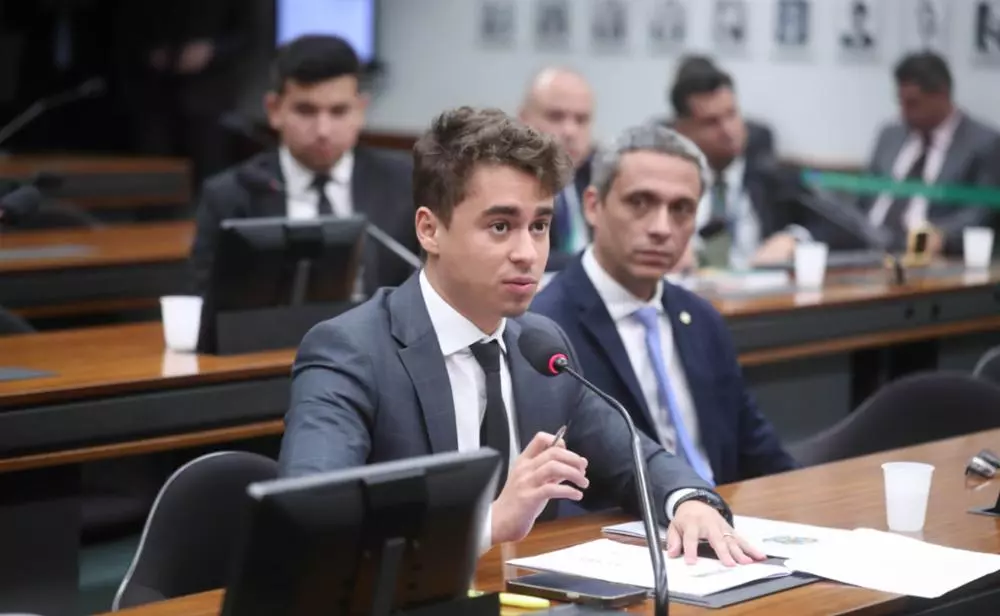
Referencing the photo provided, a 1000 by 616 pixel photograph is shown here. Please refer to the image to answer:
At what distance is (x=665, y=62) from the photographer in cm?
830

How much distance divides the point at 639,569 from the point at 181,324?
70.3 inches

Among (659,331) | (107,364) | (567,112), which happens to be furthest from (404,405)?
(567,112)

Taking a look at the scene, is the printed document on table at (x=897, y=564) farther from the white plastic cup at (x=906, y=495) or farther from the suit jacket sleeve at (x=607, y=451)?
the suit jacket sleeve at (x=607, y=451)

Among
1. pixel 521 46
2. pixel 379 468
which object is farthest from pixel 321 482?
pixel 521 46

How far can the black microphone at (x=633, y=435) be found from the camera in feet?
6.35

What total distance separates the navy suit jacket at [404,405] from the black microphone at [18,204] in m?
1.00

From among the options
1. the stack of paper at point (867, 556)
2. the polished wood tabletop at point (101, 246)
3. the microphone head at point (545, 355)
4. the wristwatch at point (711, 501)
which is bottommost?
the polished wood tabletop at point (101, 246)

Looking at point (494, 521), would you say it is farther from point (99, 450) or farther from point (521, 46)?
point (521, 46)

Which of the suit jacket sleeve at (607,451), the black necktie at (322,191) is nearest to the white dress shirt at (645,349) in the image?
the suit jacket sleeve at (607,451)

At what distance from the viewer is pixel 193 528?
8.23 ft

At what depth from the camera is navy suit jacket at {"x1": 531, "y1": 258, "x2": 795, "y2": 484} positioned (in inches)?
126

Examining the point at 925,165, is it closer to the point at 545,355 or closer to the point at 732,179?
the point at 732,179

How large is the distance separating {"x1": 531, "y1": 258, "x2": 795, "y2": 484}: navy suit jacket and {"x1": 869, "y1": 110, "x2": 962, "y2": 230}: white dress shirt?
145 inches

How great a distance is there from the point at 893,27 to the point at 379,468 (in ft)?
20.4
